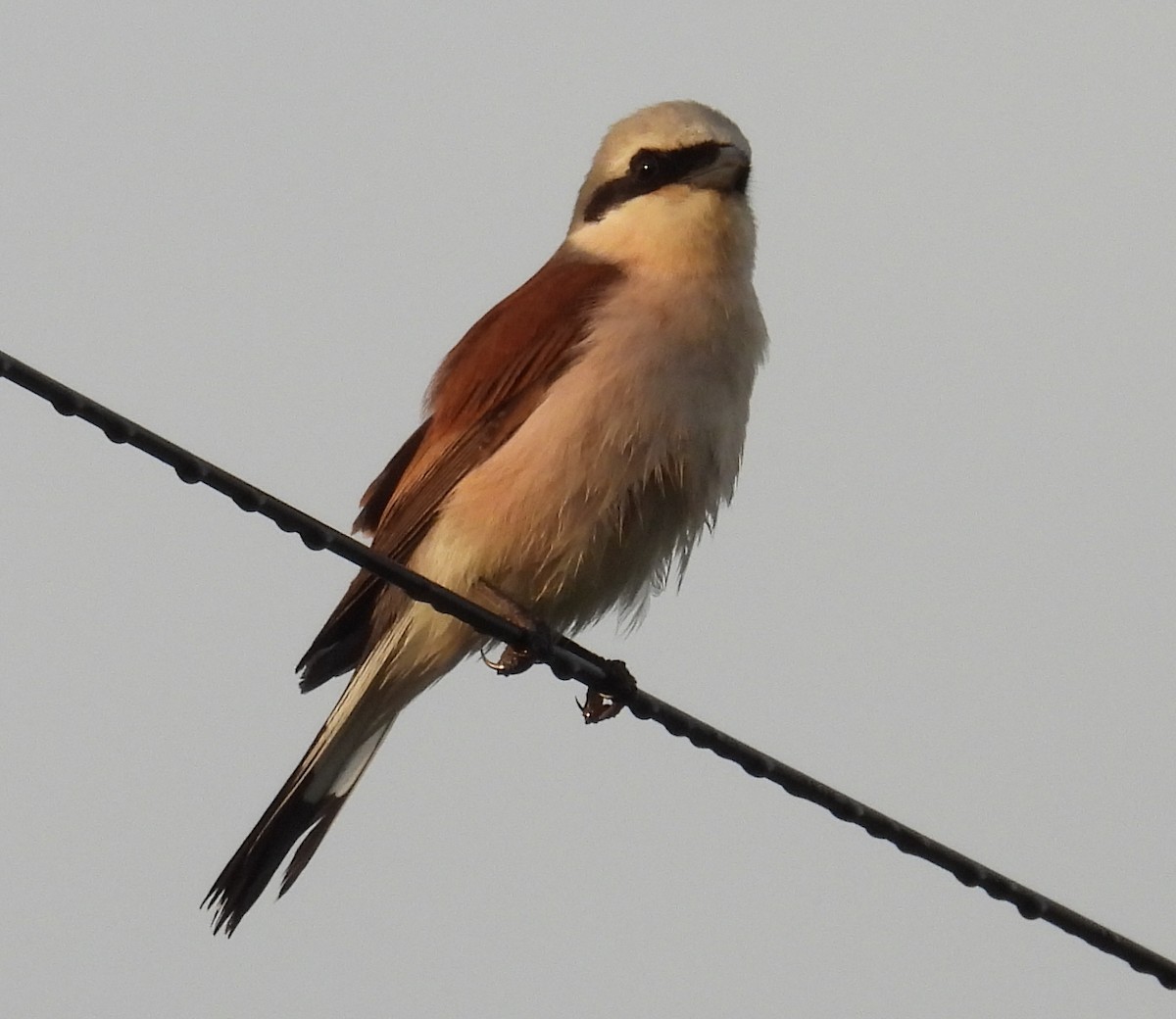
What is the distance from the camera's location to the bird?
4680 millimetres

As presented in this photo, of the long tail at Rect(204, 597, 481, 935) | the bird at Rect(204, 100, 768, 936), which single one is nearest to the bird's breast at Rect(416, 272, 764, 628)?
the bird at Rect(204, 100, 768, 936)

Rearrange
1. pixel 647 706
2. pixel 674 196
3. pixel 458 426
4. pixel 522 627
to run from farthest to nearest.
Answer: pixel 674 196 → pixel 458 426 → pixel 522 627 → pixel 647 706

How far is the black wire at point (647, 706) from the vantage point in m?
2.73

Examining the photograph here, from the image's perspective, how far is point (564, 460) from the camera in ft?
15.3

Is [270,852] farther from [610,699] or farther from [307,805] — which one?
[610,699]

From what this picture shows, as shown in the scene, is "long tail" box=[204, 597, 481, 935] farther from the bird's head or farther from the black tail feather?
the bird's head

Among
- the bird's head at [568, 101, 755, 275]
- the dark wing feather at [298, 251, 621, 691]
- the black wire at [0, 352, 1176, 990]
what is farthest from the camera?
the bird's head at [568, 101, 755, 275]

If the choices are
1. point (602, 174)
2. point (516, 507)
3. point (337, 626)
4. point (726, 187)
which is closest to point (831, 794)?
point (516, 507)

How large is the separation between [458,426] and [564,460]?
1.43 ft

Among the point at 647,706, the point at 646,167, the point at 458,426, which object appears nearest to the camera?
the point at 647,706

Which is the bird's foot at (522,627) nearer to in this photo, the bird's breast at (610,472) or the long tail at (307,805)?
Answer: the bird's breast at (610,472)

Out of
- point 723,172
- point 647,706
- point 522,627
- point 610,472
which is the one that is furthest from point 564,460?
point 723,172

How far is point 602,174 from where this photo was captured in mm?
5742

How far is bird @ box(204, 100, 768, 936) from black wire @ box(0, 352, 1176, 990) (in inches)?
25.5
